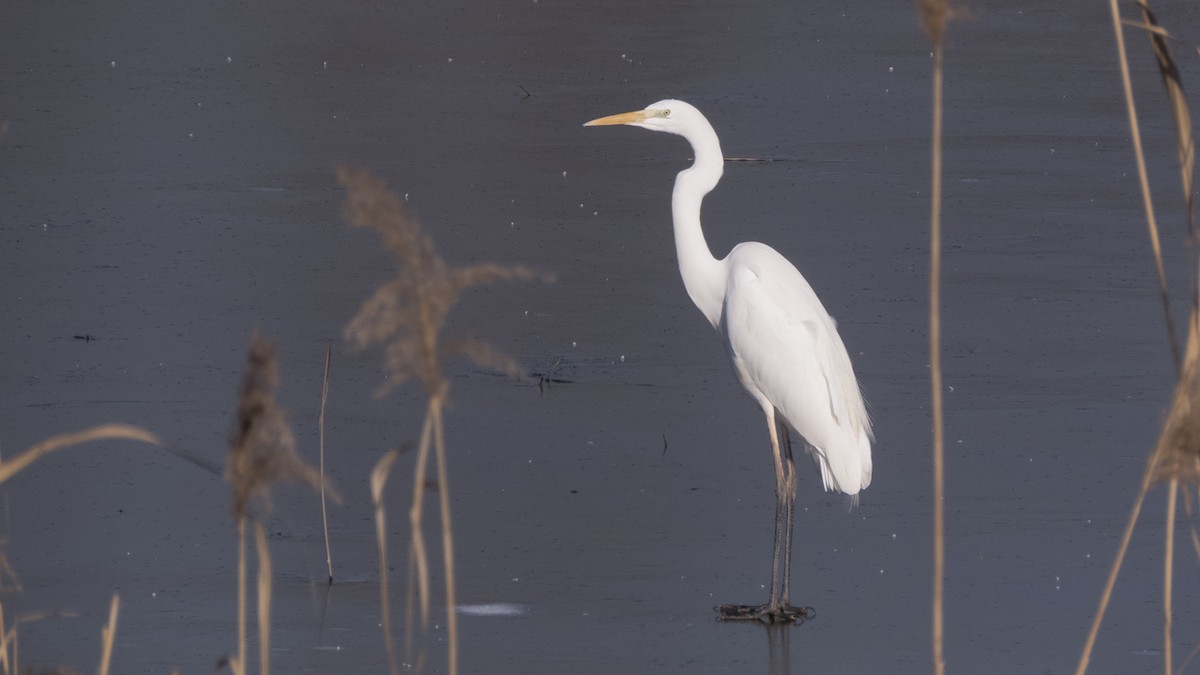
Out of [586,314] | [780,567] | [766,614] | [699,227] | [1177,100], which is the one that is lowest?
[766,614]

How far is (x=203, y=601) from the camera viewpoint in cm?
404

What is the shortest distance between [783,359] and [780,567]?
58cm

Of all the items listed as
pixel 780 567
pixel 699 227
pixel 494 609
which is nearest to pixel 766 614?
pixel 780 567

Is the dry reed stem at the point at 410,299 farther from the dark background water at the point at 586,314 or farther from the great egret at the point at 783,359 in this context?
the great egret at the point at 783,359

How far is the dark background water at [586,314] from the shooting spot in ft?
13.5

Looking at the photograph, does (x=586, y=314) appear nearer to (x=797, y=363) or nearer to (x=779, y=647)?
(x=797, y=363)

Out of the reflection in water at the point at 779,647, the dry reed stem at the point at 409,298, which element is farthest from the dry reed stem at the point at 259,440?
the reflection in water at the point at 779,647

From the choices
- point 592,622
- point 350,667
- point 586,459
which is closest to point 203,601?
point 350,667

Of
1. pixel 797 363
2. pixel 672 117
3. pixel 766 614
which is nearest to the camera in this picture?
pixel 766 614

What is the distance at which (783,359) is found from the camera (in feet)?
15.2

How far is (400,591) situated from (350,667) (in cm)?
51

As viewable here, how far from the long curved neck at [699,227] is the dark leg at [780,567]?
46cm

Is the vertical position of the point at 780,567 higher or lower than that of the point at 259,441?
higher

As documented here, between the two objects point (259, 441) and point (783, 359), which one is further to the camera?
point (783, 359)
